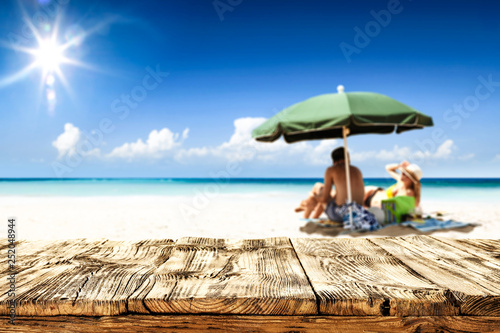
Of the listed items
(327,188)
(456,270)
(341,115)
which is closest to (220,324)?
(456,270)

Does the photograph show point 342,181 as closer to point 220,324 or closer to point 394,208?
point 394,208

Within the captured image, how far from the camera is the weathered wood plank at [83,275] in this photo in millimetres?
737

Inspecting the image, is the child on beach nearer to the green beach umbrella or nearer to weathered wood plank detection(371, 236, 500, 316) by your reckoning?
the green beach umbrella

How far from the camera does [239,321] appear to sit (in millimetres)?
746

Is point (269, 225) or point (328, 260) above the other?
point (328, 260)

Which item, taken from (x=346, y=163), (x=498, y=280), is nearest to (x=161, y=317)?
(x=498, y=280)

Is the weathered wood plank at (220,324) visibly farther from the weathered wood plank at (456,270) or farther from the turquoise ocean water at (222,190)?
the turquoise ocean water at (222,190)

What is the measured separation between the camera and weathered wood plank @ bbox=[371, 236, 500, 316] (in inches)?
29.6

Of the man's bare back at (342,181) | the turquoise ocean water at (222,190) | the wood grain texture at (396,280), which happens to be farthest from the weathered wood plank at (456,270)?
the turquoise ocean water at (222,190)

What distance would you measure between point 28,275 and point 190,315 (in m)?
0.48

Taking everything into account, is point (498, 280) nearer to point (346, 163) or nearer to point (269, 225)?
point (346, 163)

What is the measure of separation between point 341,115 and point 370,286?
176 inches

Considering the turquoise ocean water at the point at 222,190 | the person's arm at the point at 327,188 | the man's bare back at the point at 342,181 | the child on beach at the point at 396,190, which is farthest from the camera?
the turquoise ocean water at the point at 222,190

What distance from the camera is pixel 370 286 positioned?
81cm
